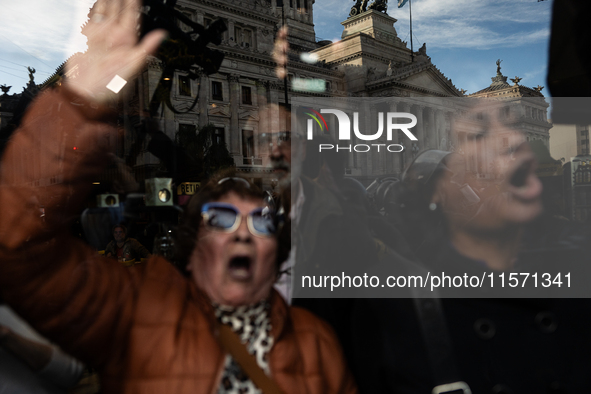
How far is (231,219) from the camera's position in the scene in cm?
165

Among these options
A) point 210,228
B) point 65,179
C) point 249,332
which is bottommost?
point 249,332

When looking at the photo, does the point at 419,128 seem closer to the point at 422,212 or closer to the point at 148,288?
the point at 422,212

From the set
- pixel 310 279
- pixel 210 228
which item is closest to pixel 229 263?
pixel 210 228

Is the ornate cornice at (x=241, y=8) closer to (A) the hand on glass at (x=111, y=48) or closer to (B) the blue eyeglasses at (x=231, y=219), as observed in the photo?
(A) the hand on glass at (x=111, y=48)

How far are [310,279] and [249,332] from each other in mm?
571

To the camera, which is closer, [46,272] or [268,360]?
[46,272]

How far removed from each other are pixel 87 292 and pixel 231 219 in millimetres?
603

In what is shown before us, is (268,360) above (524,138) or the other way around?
the other way around

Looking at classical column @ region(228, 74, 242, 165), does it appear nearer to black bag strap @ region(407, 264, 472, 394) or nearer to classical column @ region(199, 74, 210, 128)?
classical column @ region(199, 74, 210, 128)

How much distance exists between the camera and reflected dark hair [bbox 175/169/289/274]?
1.72 m

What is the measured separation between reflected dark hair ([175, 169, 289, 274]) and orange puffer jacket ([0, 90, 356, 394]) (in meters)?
0.21

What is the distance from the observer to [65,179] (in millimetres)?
1378

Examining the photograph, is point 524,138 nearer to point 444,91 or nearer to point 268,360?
point 444,91

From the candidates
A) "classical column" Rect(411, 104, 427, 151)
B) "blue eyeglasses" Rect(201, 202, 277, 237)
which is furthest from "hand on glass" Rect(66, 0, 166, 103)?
"classical column" Rect(411, 104, 427, 151)
